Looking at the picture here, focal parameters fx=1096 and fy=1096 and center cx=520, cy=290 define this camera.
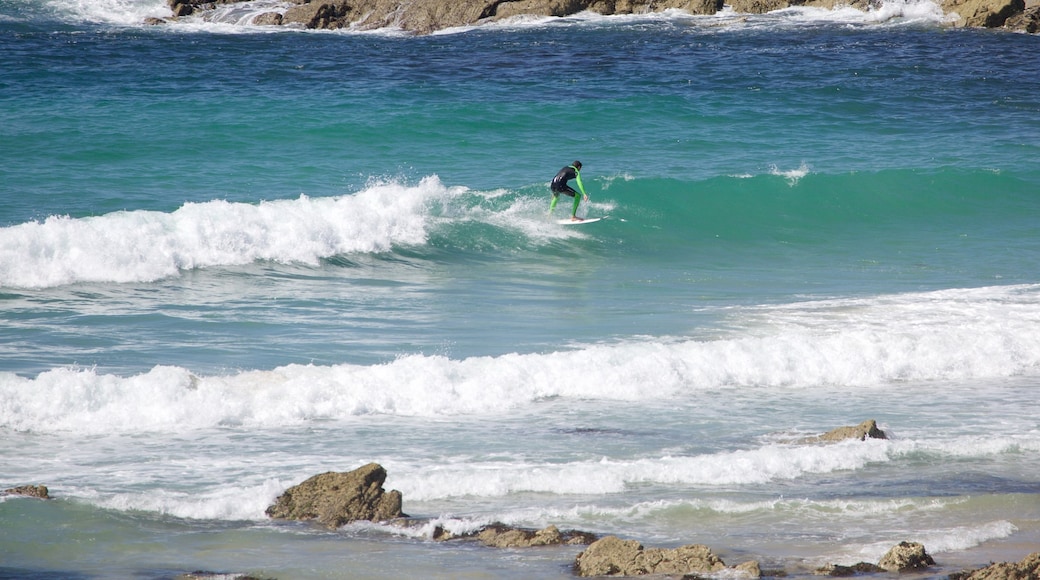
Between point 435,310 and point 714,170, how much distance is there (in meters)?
10.2

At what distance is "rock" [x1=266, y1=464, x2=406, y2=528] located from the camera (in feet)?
24.9

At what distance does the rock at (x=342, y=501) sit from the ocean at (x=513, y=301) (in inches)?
6.3

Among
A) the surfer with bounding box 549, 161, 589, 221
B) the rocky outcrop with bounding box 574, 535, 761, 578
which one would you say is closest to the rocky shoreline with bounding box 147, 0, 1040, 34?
the surfer with bounding box 549, 161, 589, 221

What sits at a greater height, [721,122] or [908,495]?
[721,122]

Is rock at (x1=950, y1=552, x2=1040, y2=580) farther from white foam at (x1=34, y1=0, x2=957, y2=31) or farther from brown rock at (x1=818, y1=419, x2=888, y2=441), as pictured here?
white foam at (x1=34, y1=0, x2=957, y2=31)

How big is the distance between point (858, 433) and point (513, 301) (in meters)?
6.50

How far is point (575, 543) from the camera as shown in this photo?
Answer: 7215 millimetres

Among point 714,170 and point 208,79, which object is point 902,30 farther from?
point 208,79

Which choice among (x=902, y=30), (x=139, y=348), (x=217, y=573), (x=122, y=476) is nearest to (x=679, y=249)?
(x=139, y=348)

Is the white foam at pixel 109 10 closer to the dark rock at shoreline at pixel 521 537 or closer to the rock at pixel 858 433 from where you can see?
the rock at pixel 858 433

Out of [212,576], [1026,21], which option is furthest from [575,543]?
[1026,21]

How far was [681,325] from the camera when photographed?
1346cm

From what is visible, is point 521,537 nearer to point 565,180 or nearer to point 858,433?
point 858,433

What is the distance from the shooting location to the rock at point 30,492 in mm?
7840
